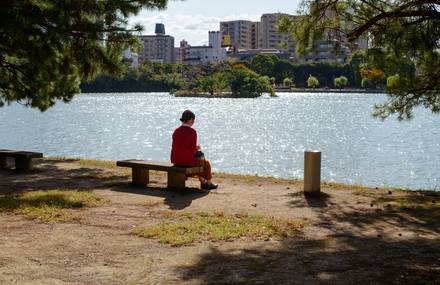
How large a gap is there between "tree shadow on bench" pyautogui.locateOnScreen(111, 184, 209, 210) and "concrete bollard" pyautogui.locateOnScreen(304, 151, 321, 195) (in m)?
2.33

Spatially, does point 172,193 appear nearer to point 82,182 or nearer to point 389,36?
point 82,182

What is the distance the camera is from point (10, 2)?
38.3ft

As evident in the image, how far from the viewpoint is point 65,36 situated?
1201 centimetres

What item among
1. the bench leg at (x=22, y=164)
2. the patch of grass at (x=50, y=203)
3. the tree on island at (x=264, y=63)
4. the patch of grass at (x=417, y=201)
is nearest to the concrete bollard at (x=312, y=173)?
the patch of grass at (x=417, y=201)

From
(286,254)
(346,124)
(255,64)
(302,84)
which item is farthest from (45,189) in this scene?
(302,84)

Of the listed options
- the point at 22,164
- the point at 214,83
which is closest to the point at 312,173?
the point at 22,164

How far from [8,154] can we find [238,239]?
384 inches

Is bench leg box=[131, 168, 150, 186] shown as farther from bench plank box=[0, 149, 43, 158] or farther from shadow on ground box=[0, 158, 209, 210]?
bench plank box=[0, 149, 43, 158]

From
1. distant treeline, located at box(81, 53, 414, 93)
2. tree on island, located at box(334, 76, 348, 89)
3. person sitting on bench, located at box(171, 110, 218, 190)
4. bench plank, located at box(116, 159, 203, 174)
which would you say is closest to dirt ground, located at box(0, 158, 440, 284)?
bench plank, located at box(116, 159, 203, 174)

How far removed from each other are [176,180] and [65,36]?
4.12 metres

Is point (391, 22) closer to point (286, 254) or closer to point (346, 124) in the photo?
point (286, 254)

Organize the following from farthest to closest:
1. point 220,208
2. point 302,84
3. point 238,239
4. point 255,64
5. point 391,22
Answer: point 302,84 → point 255,64 → point 391,22 → point 220,208 → point 238,239

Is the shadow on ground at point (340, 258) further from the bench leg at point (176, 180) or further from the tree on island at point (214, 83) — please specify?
the tree on island at point (214, 83)

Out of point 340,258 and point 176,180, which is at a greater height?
point 176,180
